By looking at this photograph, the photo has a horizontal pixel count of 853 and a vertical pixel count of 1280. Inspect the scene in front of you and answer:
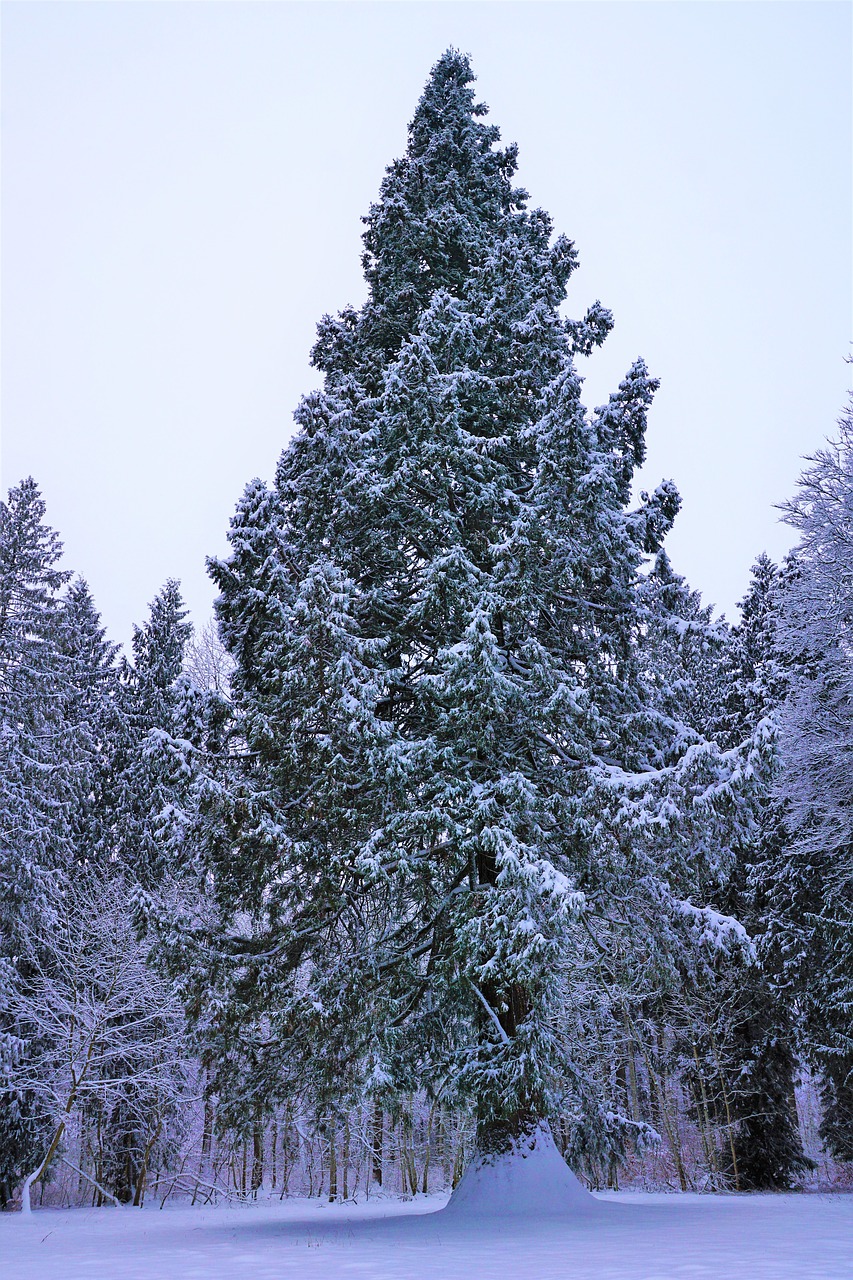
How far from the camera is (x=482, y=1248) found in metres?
8.65

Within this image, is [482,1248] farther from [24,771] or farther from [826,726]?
[24,771]

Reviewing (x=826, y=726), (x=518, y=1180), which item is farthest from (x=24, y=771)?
(x=826, y=726)

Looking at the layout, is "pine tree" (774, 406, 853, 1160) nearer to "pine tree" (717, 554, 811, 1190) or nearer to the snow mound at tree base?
"pine tree" (717, 554, 811, 1190)

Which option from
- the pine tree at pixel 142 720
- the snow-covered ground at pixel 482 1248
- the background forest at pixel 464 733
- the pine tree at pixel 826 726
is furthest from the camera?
the pine tree at pixel 142 720

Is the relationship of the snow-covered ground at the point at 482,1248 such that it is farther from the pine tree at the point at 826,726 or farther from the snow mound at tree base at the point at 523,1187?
the pine tree at the point at 826,726

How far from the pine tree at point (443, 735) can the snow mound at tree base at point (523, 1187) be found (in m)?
0.28

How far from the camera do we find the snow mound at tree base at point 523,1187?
11281mm

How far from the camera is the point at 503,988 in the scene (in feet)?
36.0

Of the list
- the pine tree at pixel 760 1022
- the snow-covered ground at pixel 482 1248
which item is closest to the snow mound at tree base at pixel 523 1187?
the snow-covered ground at pixel 482 1248

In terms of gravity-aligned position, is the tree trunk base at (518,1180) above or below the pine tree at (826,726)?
below

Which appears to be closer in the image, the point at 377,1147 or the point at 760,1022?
the point at 760,1022

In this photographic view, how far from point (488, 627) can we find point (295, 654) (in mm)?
2473

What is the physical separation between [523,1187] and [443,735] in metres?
5.34

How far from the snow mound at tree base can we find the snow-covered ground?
0.25 metres
